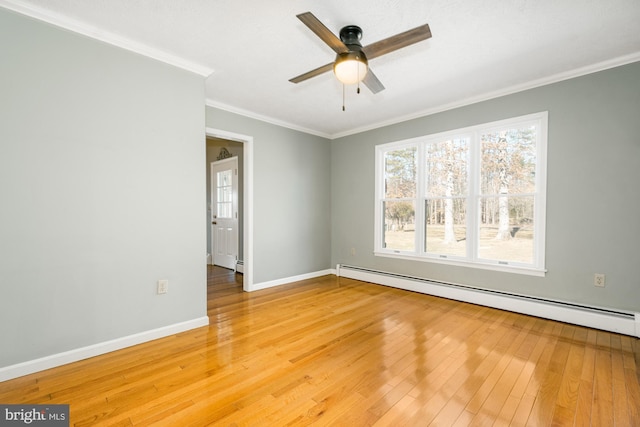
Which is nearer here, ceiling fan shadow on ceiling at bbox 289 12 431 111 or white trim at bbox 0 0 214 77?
ceiling fan shadow on ceiling at bbox 289 12 431 111

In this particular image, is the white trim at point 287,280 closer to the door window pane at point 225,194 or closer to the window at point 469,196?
the window at point 469,196

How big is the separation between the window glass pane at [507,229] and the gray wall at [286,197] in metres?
2.63

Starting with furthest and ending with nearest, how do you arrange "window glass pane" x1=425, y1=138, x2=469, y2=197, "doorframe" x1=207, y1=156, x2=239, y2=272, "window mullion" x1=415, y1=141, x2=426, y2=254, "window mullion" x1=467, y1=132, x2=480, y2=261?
1. "doorframe" x1=207, y1=156, x2=239, y2=272
2. "window mullion" x1=415, y1=141, x2=426, y2=254
3. "window glass pane" x1=425, y1=138, x2=469, y2=197
4. "window mullion" x1=467, y1=132, x2=480, y2=261

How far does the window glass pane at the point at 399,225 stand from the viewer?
4.34m

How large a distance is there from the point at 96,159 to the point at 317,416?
2545 millimetres

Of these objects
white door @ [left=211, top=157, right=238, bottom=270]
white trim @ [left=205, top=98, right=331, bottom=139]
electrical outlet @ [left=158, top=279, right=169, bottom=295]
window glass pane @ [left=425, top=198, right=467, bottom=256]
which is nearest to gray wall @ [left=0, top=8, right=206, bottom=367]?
electrical outlet @ [left=158, top=279, right=169, bottom=295]

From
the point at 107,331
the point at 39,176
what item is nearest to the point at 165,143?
the point at 39,176

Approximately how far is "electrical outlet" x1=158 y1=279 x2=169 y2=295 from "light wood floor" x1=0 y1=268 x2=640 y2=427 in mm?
445

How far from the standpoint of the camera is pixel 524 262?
332 cm

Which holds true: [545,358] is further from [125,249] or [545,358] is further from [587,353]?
[125,249]

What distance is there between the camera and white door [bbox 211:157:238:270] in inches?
215

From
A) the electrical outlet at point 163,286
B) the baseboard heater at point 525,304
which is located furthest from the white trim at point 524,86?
the electrical outlet at point 163,286

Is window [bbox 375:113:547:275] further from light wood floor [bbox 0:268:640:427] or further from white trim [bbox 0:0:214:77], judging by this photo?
white trim [bbox 0:0:214:77]

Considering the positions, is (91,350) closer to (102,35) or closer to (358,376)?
(358,376)
